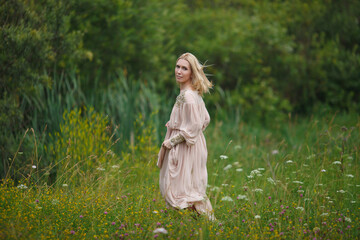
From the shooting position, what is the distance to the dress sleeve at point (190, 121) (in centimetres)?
391

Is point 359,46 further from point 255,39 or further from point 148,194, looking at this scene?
point 148,194

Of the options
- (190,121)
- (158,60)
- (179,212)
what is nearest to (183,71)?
(190,121)

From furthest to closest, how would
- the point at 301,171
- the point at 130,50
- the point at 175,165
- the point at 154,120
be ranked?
the point at 130,50 → the point at 154,120 → the point at 301,171 → the point at 175,165

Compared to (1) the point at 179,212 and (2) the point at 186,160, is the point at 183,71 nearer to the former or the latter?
(2) the point at 186,160

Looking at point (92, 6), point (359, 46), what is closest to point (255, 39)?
point (359, 46)

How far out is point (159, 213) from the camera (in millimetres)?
4039

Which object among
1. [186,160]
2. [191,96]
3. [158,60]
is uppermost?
[191,96]

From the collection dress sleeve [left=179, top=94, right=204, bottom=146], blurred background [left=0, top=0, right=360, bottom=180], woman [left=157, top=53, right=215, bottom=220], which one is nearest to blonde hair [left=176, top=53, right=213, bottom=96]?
woman [left=157, top=53, right=215, bottom=220]

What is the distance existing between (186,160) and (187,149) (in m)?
0.11

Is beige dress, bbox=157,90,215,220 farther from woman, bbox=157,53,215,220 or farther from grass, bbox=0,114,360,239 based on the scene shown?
grass, bbox=0,114,360,239

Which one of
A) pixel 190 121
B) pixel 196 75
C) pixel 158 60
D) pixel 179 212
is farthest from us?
pixel 158 60

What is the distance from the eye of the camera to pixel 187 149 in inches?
158

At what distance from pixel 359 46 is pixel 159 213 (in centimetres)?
885

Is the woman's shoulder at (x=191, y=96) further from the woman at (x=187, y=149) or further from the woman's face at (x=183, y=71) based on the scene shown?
the woman's face at (x=183, y=71)
